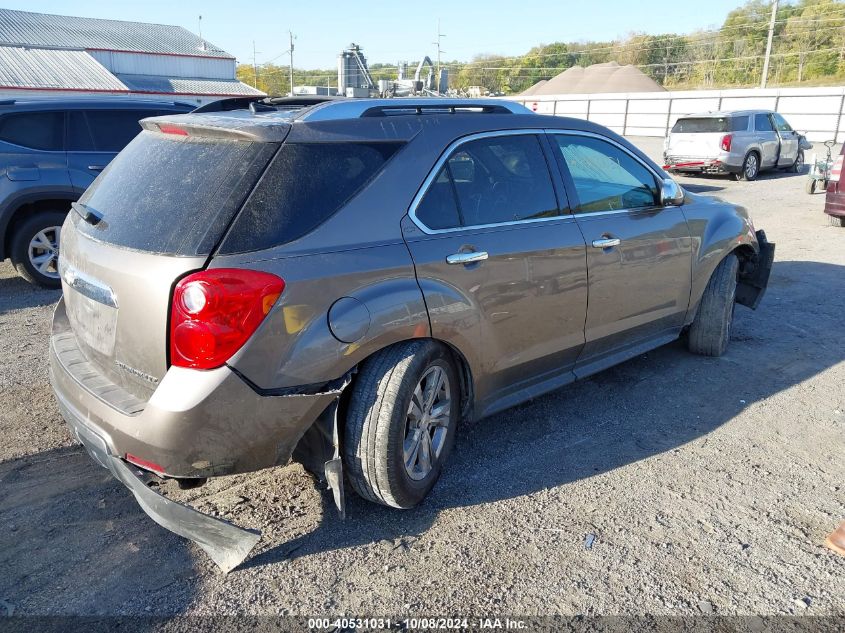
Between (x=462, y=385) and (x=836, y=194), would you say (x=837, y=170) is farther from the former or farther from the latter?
(x=462, y=385)

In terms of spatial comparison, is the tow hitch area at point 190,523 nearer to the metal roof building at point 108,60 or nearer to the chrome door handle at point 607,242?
the chrome door handle at point 607,242

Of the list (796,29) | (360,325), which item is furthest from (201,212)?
(796,29)

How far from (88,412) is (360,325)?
1.19m

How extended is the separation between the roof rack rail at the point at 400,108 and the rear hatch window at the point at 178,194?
38cm

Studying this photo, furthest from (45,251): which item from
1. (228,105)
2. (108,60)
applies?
(108,60)

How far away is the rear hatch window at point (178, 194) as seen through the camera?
2.60 m

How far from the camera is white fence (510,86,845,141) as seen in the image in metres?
30.2

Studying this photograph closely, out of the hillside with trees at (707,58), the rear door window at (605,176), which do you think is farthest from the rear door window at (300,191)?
the hillside with trees at (707,58)

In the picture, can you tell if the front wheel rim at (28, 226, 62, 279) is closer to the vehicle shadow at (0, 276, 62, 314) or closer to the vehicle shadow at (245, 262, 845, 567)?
the vehicle shadow at (0, 276, 62, 314)

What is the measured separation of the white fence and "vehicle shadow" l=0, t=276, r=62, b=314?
23.8 metres

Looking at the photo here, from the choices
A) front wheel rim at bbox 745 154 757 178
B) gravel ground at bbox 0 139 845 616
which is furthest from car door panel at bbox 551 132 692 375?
front wheel rim at bbox 745 154 757 178

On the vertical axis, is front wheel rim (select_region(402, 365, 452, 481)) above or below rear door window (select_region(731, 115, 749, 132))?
below

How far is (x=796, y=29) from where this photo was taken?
69562 millimetres

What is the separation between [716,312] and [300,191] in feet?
11.6
